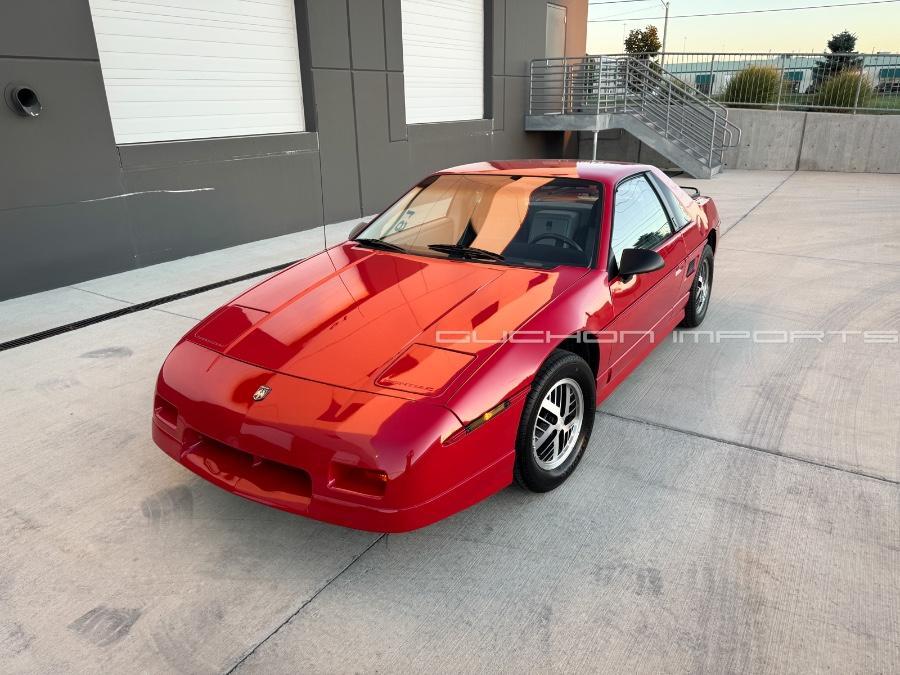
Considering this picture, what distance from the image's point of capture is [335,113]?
9547 mm

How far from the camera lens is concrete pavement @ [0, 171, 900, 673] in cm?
214

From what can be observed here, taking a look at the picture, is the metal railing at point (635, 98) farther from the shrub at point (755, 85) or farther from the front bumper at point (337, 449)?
the front bumper at point (337, 449)

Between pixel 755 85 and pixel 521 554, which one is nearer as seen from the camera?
pixel 521 554

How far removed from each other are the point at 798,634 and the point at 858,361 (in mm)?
2963

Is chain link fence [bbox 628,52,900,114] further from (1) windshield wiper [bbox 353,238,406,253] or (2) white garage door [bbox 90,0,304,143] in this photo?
(1) windshield wiper [bbox 353,238,406,253]

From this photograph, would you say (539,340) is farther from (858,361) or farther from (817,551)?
(858,361)

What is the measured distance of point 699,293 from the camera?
500cm

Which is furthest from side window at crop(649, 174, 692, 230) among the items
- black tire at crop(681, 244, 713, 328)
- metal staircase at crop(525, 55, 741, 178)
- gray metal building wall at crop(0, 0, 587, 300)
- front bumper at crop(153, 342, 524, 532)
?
metal staircase at crop(525, 55, 741, 178)

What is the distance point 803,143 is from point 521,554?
1666 cm

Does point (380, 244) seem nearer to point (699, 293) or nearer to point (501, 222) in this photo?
point (501, 222)

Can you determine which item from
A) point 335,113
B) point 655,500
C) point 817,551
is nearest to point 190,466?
point 655,500

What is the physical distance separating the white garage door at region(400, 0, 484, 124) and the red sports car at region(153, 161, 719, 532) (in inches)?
313

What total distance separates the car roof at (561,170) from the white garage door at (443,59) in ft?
25.1

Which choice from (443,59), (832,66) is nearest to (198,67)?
(443,59)
